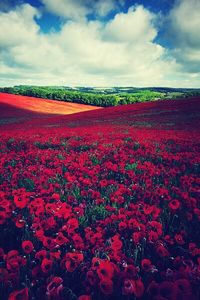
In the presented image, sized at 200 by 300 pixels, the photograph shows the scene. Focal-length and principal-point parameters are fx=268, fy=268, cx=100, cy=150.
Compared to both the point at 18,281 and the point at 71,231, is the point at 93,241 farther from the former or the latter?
the point at 18,281

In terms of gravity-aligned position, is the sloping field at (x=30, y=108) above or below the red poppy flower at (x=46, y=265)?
below

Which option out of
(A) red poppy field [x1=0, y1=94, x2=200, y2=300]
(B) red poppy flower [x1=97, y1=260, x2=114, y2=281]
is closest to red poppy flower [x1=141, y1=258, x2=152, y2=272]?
(A) red poppy field [x1=0, y1=94, x2=200, y2=300]

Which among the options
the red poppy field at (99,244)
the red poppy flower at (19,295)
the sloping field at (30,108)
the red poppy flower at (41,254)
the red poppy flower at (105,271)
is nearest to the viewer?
the red poppy flower at (19,295)

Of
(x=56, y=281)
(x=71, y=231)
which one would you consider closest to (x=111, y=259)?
(x=71, y=231)

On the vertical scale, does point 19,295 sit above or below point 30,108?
above

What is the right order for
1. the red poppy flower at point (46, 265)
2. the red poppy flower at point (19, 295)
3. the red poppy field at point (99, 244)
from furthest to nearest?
the red poppy flower at point (46, 265) < the red poppy field at point (99, 244) < the red poppy flower at point (19, 295)

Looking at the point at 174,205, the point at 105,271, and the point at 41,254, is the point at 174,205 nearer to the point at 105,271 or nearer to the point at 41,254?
the point at 105,271

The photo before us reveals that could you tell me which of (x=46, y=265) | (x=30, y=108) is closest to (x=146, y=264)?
(x=46, y=265)

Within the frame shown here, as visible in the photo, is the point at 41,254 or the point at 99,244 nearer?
the point at 41,254

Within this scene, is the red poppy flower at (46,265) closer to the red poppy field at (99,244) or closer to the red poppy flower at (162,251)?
the red poppy field at (99,244)

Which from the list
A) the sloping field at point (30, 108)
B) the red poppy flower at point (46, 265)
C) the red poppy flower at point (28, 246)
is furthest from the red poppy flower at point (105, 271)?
the sloping field at point (30, 108)

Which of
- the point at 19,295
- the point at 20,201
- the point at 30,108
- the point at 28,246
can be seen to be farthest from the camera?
the point at 30,108

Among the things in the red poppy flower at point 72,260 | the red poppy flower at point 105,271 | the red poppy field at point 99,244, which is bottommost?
the red poppy field at point 99,244

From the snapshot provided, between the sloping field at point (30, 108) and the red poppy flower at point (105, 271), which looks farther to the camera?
the sloping field at point (30, 108)
